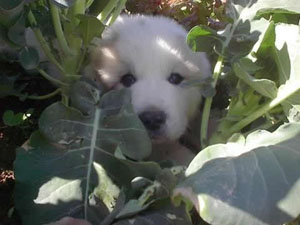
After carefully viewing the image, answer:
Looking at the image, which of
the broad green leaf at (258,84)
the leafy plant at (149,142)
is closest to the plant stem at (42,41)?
the leafy plant at (149,142)

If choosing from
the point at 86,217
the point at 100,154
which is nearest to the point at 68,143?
the point at 100,154

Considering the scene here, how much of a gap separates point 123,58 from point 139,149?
394mm

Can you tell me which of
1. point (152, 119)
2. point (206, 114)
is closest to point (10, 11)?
point (152, 119)

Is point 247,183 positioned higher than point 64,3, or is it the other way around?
point 64,3

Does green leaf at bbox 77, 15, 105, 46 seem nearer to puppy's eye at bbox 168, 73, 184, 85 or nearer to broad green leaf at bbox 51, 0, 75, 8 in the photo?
broad green leaf at bbox 51, 0, 75, 8

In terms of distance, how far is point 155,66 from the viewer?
1.74m

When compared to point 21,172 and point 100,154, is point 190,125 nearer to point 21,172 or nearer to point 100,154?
point 100,154

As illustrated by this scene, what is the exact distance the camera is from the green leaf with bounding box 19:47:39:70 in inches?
60.9

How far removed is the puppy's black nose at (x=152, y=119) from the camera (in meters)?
1.58

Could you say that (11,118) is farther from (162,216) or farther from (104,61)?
(162,216)

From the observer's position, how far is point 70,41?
1.74m

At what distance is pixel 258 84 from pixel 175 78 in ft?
1.13

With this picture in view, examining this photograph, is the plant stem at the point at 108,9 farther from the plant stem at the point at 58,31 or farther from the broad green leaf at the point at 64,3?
the broad green leaf at the point at 64,3

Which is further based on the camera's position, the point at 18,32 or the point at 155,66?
the point at 155,66
